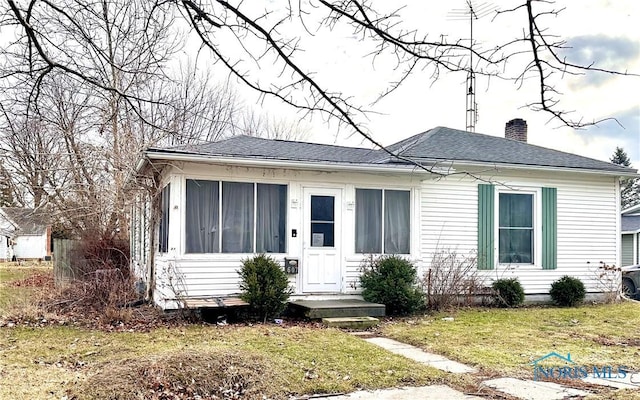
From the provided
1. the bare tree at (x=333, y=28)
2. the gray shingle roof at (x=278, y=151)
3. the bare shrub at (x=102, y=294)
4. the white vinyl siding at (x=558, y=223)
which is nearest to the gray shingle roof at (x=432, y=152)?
the gray shingle roof at (x=278, y=151)

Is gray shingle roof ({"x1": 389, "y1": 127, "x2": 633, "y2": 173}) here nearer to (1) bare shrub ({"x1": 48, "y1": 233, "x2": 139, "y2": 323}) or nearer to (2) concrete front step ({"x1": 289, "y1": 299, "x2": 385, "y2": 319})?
(2) concrete front step ({"x1": 289, "y1": 299, "x2": 385, "y2": 319})

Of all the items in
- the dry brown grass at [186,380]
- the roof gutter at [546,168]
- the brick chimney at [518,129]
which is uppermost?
the brick chimney at [518,129]

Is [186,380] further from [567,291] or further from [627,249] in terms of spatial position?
[627,249]

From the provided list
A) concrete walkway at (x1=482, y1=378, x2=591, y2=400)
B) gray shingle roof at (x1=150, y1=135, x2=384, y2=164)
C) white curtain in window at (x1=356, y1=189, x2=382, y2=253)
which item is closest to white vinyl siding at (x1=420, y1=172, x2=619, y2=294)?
white curtain in window at (x1=356, y1=189, x2=382, y2=253)

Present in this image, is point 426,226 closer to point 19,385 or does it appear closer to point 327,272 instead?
point 327,272

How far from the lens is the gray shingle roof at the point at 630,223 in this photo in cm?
1952

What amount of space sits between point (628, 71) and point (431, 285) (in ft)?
27.4

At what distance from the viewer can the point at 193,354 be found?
516 centimetres

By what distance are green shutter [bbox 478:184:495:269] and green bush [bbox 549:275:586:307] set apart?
4.93ft

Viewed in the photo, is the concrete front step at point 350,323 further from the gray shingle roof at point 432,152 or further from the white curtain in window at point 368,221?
the gray shingle roof at point 432,152

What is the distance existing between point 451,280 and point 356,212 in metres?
2.35

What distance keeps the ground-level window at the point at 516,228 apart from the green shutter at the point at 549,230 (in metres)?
0.24

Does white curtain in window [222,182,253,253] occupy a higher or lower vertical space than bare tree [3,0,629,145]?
lower

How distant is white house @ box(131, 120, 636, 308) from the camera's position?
365 inches
